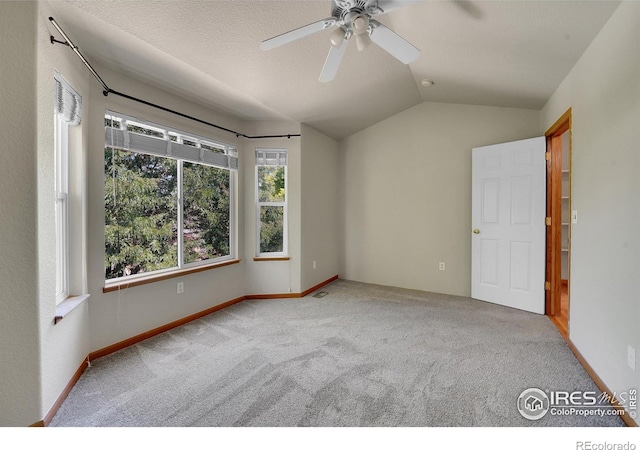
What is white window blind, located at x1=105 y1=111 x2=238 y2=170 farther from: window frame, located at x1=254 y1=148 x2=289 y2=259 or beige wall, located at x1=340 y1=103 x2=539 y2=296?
beige wall, located at x1=340 y1=103 x2=539 y2=296

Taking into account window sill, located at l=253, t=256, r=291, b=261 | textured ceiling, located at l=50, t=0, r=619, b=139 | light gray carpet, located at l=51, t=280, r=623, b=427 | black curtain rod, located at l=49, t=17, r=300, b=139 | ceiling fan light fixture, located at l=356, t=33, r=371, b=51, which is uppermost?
textured ceiling, located at l=50, t=0, r=619, b=139

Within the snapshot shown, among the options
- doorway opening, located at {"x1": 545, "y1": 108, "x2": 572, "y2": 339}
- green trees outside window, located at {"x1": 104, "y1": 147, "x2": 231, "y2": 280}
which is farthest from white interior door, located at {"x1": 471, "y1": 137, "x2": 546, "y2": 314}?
green trees outside window, located at {"x1": 104, "y1": 147, "x2": 231, "y2": 280}

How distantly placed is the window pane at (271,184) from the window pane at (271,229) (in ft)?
0.43

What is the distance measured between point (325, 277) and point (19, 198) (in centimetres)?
352

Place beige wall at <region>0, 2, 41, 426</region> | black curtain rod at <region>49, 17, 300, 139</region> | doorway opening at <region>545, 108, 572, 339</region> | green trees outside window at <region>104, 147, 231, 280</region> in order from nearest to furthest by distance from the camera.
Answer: beige wall at <region>0, 2, 41, 426</region>, black curtain rod at <region>49, 17, 300, 139</region>, green trees outside window at <region>104, 147, 231, 280</region>, doorway opening at <region>545, 108, 572, 339</region>

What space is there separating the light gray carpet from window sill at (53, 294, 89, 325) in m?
0.52

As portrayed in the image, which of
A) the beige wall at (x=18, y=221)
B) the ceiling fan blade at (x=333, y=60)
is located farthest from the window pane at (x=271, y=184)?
the beige wall at (x=18, y=221)

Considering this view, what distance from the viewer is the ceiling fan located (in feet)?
4.83

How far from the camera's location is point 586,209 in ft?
A: 6.84

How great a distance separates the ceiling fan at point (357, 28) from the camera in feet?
4.83

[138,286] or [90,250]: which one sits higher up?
[90,250]

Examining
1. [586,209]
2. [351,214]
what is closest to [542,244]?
[586,209]
